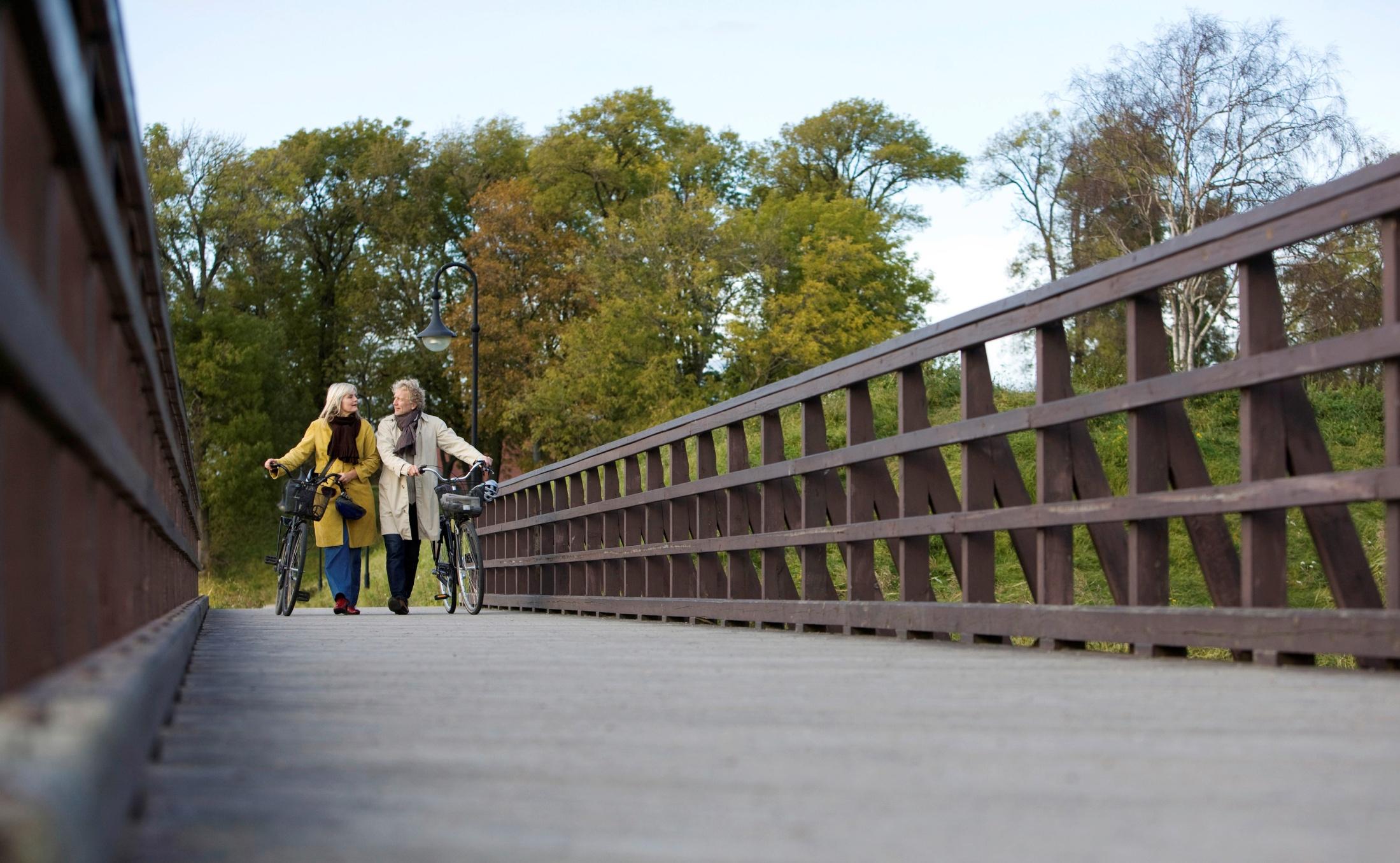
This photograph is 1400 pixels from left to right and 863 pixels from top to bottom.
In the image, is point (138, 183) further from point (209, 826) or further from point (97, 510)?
Result: point (209, 826)

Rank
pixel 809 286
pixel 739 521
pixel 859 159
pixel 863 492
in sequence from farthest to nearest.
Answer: pixel 859 159, pixel 809 286, pixel 739 521, pixel 863 492

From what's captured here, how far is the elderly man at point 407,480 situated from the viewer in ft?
40.3

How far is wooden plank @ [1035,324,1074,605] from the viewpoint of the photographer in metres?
5.61

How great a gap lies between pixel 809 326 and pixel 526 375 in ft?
28.0

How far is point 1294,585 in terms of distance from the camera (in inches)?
706

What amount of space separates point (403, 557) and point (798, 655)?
24.1 ft

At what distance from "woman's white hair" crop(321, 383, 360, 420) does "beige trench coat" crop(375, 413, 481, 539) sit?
0.33m

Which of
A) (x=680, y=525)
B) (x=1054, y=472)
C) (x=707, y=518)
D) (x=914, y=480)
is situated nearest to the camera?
(x=1054, y=472)

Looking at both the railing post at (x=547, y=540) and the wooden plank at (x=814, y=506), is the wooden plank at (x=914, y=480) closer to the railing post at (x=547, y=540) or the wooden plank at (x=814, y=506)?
the wooden plank at (x=814, y=506)

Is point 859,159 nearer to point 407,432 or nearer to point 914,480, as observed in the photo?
point 407,432

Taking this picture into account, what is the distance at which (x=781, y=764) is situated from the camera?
2682 millimetres

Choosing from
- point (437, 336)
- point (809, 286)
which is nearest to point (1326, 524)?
point (437, 336)

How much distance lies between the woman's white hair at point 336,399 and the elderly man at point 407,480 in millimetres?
329

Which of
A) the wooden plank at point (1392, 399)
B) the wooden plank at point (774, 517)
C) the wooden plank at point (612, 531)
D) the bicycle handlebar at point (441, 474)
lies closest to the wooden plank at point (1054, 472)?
the wooden plank at point (1392, 399)
